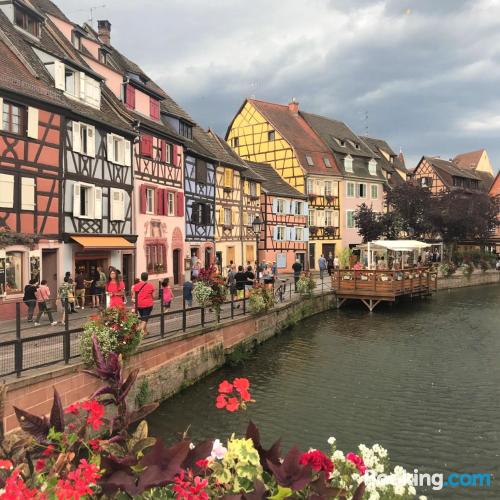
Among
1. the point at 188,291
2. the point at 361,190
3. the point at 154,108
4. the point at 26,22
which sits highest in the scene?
→ the point at 26,22

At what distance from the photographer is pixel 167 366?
12.2 metres

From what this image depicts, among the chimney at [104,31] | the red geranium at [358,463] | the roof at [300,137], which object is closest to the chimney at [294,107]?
the roof at [300,137]

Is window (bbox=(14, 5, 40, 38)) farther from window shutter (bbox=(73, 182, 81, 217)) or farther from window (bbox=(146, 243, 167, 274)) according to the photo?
window (bbox=(146, 243, 167, 274))

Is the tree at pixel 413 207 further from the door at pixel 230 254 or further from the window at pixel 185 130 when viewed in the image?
the window at pixel 185 130

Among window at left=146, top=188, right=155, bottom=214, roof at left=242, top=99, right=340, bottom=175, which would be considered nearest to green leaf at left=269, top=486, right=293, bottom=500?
window at left=146, top=188, right=155, bottom=214

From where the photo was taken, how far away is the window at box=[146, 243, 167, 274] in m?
24.2

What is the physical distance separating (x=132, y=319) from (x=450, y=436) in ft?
21.8

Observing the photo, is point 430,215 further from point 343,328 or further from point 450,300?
point 343,328

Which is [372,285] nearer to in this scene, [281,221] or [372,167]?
[281,221]

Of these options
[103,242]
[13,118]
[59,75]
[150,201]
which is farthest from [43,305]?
[150,201]

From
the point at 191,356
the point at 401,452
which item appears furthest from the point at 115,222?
the point at 401,452

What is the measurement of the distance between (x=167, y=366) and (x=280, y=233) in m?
28.5

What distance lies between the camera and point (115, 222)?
21516mm

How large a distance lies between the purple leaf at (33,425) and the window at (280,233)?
122ft
